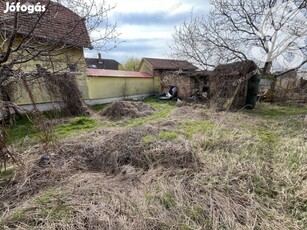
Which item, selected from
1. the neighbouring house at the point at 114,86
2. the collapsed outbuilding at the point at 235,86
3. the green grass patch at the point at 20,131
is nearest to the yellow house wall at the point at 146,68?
the neighbouring house at the point at 114,86

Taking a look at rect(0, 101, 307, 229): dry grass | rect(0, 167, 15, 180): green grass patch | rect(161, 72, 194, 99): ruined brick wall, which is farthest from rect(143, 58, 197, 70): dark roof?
rect(0, 167, 15, 180): green grass patch

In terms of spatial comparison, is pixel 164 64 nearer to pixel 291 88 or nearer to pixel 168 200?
pixel 291 88

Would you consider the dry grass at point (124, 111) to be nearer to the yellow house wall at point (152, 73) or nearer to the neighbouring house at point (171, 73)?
the neighbouring house at point (171, 73)

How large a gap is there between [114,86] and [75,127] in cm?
750

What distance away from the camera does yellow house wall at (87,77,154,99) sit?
12070mm

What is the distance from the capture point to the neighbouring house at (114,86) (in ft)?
39.6

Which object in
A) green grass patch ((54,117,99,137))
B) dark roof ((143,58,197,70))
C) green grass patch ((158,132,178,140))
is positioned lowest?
green grass patch ((54,117,99,137))

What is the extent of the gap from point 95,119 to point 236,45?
9879 millimetres

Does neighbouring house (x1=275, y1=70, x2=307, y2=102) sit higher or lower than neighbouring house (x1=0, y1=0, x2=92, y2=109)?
lower

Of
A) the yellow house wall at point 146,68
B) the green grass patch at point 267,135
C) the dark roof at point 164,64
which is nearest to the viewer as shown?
the green grass patch at point 267,135

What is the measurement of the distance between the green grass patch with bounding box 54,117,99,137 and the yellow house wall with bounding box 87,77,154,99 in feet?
17.3

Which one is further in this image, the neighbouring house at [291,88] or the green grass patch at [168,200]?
the neighbouring house at [291,88]

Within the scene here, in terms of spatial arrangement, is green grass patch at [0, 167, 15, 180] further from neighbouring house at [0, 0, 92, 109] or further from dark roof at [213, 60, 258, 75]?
dark roof at [213, 60, 258, 75]

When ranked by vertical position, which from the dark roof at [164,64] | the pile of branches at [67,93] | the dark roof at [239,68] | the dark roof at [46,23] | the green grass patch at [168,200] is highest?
the dark roof at [164,64]
